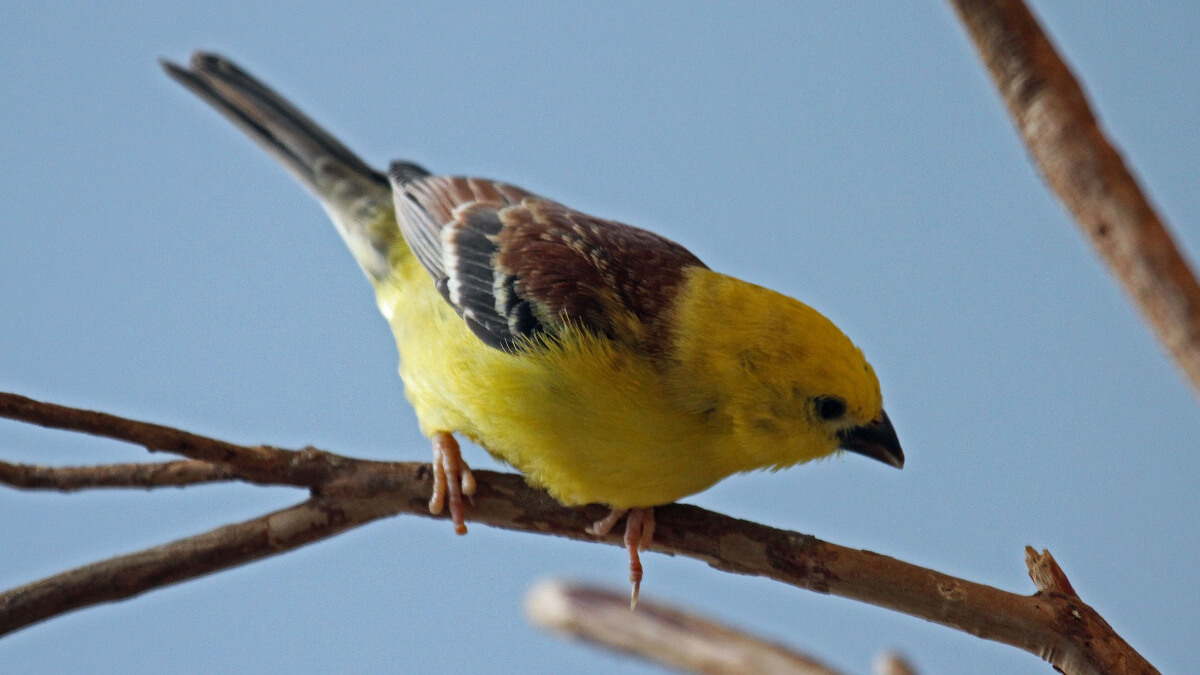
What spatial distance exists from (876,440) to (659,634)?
1274 millimetres

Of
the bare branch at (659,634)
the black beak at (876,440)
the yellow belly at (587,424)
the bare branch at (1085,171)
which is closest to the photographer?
the bare branch at (1085,171)

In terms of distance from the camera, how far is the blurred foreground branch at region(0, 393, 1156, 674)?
2141 mm

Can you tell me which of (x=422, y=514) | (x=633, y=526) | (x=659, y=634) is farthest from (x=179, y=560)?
(x=659, y=634)

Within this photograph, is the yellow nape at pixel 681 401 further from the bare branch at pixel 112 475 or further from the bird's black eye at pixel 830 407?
the bare branch at pixel 112 475

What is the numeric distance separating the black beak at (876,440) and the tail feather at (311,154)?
1838 millimetres

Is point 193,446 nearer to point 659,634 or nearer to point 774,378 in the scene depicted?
point 774,378

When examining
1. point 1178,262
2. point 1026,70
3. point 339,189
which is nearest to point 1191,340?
point 1178,262

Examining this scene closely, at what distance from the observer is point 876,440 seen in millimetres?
2664

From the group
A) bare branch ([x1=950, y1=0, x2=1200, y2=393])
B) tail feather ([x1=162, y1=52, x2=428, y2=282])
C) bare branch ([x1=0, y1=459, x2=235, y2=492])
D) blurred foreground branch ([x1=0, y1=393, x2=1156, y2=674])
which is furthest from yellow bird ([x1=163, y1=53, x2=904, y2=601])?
bare branch ([x1=950, y1=0, x2=1200, y2=393])

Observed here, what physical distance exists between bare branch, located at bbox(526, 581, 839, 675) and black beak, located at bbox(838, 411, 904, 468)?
0.71 m

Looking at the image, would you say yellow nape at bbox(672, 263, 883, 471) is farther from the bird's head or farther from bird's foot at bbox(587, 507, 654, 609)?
bird's foot at bbox(587, 507, 654, 609)

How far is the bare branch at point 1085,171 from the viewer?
142 cm

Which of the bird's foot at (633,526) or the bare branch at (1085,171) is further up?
the bare branch at (1085,171)

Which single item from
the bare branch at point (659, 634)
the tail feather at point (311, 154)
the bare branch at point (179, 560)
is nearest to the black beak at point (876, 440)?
the bare branch at point (659, 634)
